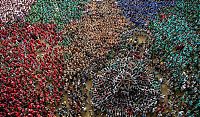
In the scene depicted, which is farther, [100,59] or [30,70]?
[100,59]

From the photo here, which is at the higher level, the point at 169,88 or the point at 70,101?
the point at 169,88

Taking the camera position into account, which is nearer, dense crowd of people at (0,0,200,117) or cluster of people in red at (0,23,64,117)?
dense crowd of people at (0,0,200,117)

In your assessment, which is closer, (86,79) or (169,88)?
(169,88)

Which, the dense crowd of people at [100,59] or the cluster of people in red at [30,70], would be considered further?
the cluster of people in red at [30,70]

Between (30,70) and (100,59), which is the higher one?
(100,59)

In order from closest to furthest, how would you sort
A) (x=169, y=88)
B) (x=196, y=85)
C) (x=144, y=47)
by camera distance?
(x=196, y=85)
(x=169, y=88)
(x=144, y=47)

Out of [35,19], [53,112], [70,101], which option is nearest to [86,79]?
[70,101]

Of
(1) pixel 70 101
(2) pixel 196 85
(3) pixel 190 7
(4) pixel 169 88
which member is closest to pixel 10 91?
(1) pixel 70 101

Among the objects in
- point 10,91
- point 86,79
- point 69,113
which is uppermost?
A: point 86,79

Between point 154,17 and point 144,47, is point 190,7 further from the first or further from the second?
point 144,47

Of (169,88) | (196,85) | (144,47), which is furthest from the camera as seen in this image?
(144,47)
